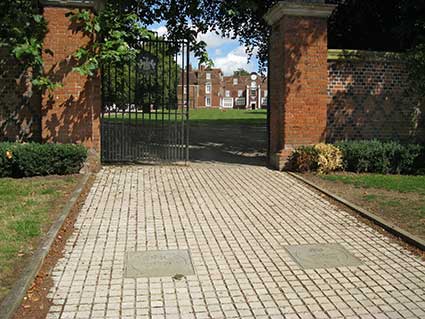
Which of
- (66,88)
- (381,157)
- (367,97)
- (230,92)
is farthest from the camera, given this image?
(230,92)

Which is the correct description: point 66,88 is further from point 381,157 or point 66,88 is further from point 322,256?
point 381,157

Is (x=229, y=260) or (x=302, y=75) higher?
(x=302, y=75)

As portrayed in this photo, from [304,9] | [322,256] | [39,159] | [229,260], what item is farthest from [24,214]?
[304,9]

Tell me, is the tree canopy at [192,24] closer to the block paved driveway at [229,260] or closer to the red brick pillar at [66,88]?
the red brick pillar at [66,88]

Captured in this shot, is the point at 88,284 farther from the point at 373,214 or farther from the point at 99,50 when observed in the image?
the point at 99,50

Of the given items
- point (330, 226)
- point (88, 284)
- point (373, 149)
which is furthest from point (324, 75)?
point (88, 284)

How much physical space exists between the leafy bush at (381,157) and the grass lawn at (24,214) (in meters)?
6.17

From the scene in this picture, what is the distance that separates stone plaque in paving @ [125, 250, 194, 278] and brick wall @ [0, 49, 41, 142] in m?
6.46

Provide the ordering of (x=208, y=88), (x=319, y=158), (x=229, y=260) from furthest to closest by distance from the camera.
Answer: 1. (x=208, y=88)
2. (x=319, y=158)
3. (x=229, y=260)

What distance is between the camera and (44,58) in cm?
1012

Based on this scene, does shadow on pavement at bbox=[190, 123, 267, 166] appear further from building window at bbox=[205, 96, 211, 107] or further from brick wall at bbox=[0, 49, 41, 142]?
building window at bbox=[205, 96, 211, 107]

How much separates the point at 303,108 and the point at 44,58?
19.8 feet

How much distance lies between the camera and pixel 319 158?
34.4 ft

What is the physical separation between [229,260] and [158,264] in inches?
31.3
